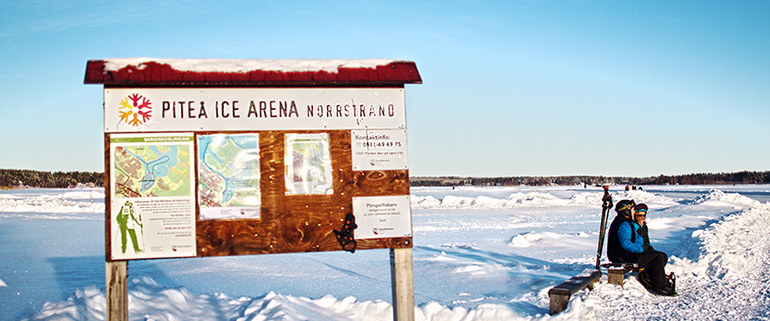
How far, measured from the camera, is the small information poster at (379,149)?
4.01 metres

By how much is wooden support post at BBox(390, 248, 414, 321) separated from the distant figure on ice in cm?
385

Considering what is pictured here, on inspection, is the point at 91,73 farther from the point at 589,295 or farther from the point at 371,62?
the point at 589,295

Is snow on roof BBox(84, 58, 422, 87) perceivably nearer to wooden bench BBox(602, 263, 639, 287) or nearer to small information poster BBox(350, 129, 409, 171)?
small information poster BBox(350, 129, 409, 171)

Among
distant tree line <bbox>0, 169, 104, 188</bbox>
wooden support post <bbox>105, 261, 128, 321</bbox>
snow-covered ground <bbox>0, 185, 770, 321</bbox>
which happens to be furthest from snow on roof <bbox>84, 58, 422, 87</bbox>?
distant tree line <bbox>0, 169, 104, 188</bbox>

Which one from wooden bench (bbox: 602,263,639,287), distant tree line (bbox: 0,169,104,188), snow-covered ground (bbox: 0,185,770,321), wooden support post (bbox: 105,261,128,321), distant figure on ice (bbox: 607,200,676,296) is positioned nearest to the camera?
wooden support post (bbox: 105,261,128,321)

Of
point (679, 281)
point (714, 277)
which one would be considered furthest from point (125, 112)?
point (714, 277)

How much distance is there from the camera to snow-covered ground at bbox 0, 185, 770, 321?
564 centimetres

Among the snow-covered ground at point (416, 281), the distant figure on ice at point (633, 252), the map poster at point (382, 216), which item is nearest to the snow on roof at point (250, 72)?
the map poster at point (382, 216)

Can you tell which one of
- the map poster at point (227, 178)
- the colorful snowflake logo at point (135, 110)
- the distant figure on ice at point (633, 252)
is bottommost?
the distant figure on ice at point (633, 252)

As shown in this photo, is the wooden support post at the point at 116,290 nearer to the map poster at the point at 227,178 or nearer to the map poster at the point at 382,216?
the map poster at the point at 227,178

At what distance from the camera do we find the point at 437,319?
553cm

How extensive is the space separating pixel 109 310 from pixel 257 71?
6.51 ft

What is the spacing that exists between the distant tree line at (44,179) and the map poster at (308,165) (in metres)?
73.2

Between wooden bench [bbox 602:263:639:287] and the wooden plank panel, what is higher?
the wooden plank panel
